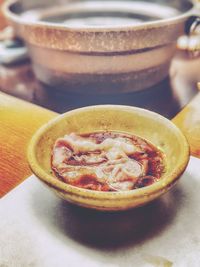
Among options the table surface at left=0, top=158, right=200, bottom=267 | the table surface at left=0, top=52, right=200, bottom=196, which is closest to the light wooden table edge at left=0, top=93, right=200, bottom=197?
the table surface at left=0, top=52, right=200, bottom=196

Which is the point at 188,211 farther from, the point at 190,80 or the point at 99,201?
the point at 190,80

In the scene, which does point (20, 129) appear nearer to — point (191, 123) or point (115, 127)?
point (115, 127)

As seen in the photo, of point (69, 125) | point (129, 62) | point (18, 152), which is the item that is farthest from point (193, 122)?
point (18, 152)

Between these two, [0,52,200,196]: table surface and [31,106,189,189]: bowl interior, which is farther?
[0,52,200,196]: table surface

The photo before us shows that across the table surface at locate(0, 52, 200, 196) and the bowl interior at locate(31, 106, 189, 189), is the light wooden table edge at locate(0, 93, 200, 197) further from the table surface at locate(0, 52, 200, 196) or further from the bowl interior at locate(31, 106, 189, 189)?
the bowl interior at locate(31, 106, 189, 189)

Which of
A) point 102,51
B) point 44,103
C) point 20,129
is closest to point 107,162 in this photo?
point 20,129

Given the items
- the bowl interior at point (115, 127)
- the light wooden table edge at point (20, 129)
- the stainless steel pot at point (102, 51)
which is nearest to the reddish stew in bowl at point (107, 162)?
the bowl interior at point (115, 127)
